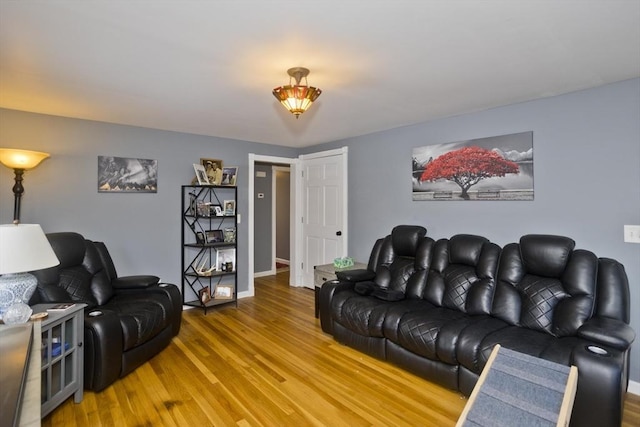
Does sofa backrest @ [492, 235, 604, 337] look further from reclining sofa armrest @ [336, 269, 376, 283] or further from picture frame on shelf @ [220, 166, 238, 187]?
picture frame on shelf @ [220, 166, 238, 187]

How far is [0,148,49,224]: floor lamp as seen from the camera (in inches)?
117

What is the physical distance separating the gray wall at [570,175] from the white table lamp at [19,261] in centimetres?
342

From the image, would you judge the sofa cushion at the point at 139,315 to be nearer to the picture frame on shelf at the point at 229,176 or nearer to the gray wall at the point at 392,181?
the gray wall at the point at 392,181

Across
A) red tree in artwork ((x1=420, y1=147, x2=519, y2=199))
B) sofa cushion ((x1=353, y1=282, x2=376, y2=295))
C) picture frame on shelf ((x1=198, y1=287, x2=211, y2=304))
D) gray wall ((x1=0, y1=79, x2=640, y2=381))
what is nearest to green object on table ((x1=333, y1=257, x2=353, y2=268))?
gray wall ((x1=0, y1=79, x2=640, y2=381))

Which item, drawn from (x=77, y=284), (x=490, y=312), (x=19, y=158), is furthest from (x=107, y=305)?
(x=490, y=312)

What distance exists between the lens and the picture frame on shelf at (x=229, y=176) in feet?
14.9

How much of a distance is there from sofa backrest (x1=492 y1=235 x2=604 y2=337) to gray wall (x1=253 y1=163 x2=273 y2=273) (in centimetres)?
444

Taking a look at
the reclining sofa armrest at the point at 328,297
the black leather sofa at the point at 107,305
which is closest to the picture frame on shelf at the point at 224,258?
the black leather sofa at the point at 107,305

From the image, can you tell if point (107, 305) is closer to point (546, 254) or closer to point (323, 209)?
point (323, 209)

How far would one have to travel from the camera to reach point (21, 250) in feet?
6.55

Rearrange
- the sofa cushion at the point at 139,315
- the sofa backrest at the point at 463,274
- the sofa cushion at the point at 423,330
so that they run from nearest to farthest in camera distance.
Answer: the sofa cushion at the point at 423,330
the sofa cushion at the point at 139,315
the sofa backrest at the point at 463,274

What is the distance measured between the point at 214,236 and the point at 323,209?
164 centimetres

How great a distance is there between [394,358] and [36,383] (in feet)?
7.88

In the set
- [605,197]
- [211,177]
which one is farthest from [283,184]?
[605,197]
